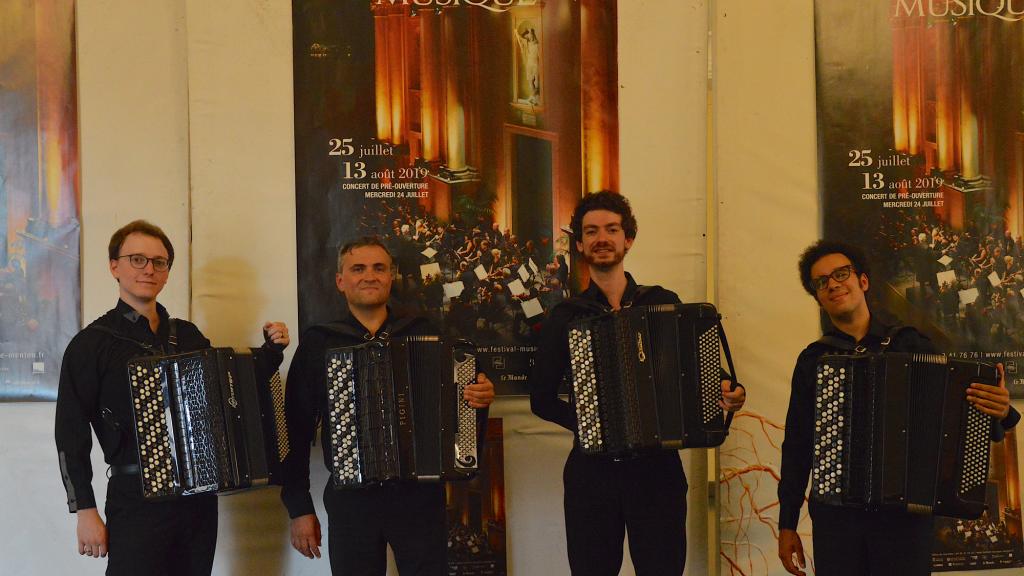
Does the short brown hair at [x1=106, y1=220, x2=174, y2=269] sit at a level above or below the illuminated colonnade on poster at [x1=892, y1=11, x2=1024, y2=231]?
below

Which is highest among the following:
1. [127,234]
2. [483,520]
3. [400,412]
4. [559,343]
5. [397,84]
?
[397,84]

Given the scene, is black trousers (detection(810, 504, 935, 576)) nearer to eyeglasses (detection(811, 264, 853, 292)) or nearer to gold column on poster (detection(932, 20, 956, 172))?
eyeglasses (detection(811, 264, 853, 292))

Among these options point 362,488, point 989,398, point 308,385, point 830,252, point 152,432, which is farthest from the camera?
point 308,385

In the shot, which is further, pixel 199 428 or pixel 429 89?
pixel 429 89

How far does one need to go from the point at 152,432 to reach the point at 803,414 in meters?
1.96

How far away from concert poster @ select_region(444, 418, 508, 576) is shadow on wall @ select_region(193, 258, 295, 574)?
685 millimetres

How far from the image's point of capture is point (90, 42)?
11.3 feet

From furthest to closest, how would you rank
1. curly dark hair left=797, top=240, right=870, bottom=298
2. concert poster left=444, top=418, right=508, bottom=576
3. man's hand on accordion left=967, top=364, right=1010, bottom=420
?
concert poster left=444, top=418, right=508, bottom=576, curly dark hair left=797, top=240, right=870, bottom=298, man's hand on accordion left=967, top=364, right=1010, bottom=420

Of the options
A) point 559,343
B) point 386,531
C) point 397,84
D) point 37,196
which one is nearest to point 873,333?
point 559,343

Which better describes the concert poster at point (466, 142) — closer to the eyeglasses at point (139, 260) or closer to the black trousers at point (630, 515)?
the eyeglasses at point (139, 260)

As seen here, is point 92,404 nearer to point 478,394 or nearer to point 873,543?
point 478,394

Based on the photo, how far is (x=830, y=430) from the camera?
7.76 feet

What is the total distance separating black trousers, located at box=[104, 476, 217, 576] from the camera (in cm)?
256

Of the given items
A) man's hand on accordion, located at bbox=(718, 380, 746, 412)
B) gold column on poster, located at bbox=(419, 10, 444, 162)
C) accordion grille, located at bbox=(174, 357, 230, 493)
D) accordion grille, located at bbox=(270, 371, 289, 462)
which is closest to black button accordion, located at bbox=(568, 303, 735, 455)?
man's hand on accordion, located at bbox=(718, 380, 746, 412)
